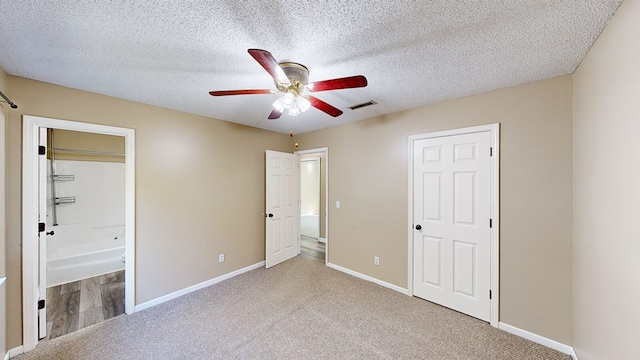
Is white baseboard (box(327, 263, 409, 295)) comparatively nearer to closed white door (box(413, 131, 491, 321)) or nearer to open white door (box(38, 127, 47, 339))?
closed white door (box(413, 131, 491, 321))

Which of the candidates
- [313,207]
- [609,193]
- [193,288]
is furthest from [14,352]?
[313,207]

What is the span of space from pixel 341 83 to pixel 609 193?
5.70ft

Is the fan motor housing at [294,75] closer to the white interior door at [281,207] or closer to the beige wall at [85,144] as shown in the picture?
the white interior door at [281,207]

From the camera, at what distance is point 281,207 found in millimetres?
3953

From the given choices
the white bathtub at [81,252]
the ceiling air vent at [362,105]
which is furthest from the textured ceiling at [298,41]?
the white bathtub at [81,252]

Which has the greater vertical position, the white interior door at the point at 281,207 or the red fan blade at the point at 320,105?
the red fan blade at the point at 320,105

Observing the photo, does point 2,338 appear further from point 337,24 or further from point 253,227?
point 337,24

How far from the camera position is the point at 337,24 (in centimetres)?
127

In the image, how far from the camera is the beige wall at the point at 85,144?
11.3ft

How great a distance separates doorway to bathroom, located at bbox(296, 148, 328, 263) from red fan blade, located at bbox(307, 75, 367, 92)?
2283 millimetres

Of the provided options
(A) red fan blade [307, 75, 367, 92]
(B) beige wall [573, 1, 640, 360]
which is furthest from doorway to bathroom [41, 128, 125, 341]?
(B) beige wall [573, 1, 640, 360]

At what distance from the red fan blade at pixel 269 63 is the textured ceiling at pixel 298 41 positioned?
0.23 m

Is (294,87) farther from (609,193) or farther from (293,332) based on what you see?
(293,332)

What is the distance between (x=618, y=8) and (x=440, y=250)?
228cm
